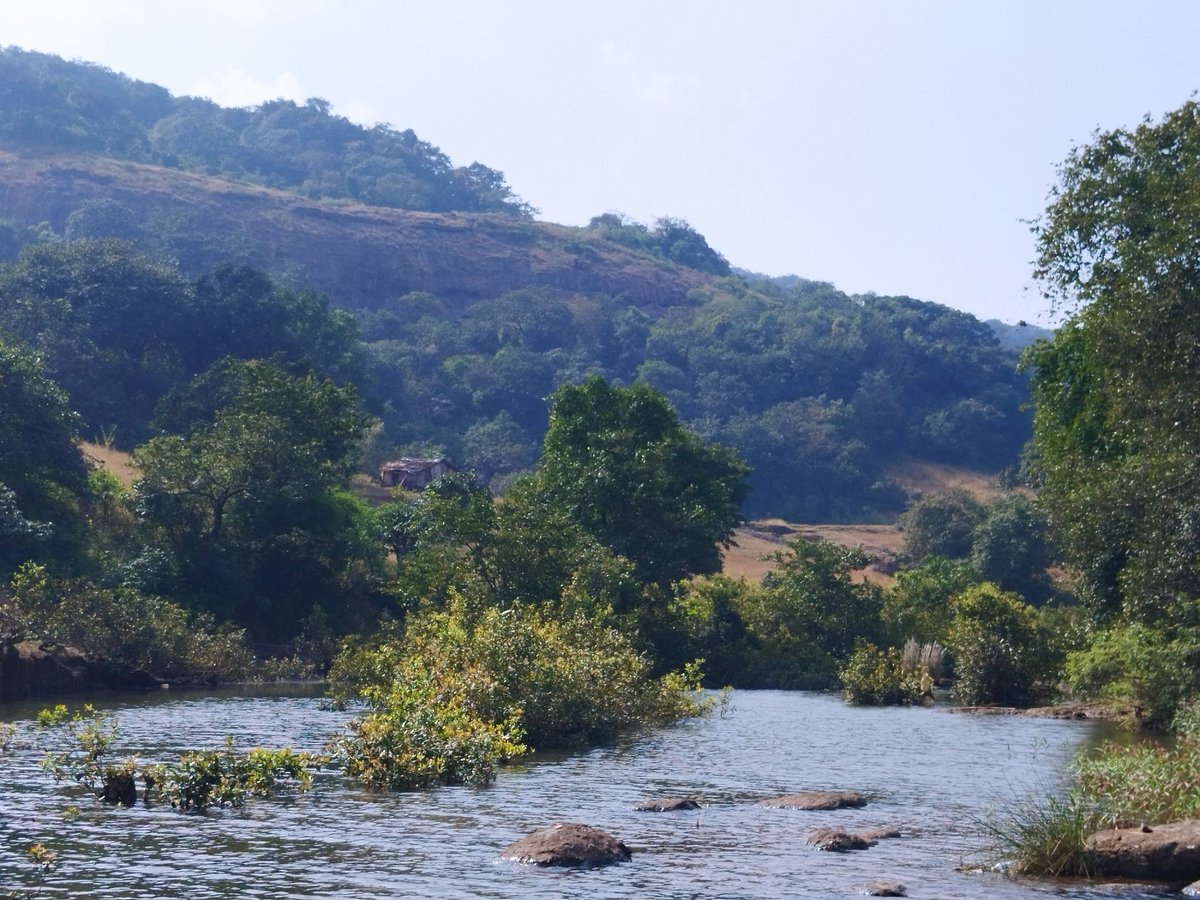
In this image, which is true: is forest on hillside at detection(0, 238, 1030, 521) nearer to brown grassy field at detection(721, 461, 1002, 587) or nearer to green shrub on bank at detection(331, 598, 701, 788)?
brown grassy field at detection(721, 461, 1002, 587)

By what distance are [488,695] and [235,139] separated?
543ft

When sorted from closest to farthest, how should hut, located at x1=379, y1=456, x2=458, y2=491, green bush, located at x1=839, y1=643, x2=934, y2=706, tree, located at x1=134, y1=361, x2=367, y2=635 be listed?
green bush, located at x1=839, y1=643, x2=934, y2=706 → tree, located at x1=134, y1=361, x2=367, y2=635 → hut, located at x1=379, y1=456, x2=458, y2=491

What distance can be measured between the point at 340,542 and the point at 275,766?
32038mm

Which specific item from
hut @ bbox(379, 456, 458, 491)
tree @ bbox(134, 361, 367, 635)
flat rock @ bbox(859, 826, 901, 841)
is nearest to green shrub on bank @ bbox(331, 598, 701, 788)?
flat rock @ bbox(859, 826, 901, 841)

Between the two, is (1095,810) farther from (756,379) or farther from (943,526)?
(756,379)

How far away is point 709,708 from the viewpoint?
35094 millimetres

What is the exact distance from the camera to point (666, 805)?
20.1 meters

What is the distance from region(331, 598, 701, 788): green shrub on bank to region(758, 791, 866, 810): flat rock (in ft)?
13.7

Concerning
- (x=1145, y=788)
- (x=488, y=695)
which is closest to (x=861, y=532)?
(x=488, y=695)

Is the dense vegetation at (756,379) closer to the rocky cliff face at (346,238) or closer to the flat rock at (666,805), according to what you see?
the rocky cliff face at (346,238)

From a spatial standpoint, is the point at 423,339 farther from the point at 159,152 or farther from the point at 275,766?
the point at 275,766

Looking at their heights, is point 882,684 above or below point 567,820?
below

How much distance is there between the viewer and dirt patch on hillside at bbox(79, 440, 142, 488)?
59812mm

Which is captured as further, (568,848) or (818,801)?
(818,801)
